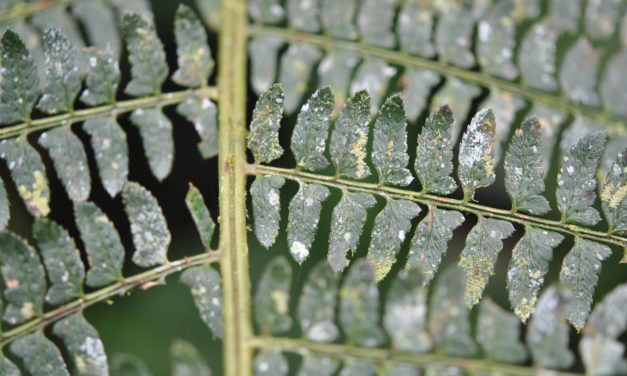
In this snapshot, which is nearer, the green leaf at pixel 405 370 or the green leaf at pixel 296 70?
the green leaf at pixel 405 370

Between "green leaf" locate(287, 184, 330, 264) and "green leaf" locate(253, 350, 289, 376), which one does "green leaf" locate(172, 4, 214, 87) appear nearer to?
"green leaf" locate(287, 184, 330, 264)

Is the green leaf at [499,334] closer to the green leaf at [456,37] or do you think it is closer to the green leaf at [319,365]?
the green leaf at [319,365]

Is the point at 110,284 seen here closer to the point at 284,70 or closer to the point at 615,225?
the point at 284,70

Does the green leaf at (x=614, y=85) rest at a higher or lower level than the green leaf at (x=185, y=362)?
higher

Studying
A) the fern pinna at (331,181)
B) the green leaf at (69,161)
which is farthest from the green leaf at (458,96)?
the green leaf at (69,161)

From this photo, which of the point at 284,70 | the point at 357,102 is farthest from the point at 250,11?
the point at 357,102

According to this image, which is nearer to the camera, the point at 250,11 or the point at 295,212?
the point at 295,212
